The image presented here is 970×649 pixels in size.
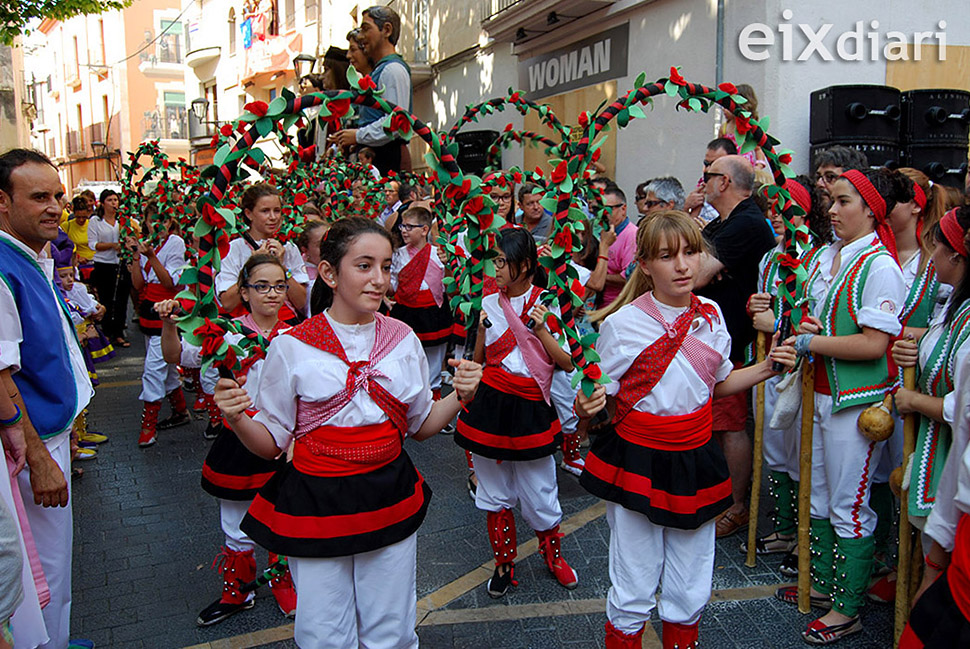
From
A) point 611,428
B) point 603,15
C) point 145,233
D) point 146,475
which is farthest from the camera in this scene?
point 603,15

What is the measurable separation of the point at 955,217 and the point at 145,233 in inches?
314

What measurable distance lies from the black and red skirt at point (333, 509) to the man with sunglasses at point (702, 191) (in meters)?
2.97

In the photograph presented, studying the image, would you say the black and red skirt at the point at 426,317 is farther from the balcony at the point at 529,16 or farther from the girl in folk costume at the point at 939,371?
the balcony at the point at 529,16

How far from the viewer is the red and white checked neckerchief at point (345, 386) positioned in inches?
107

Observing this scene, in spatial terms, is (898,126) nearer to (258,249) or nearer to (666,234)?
(666,234)

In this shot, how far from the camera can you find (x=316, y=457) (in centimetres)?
273

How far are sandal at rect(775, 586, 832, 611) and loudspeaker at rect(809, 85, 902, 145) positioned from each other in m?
4.98

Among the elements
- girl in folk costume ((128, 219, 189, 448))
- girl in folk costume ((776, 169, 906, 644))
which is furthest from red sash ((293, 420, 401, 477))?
girl in folk costume ((128, 219, 189, 448))

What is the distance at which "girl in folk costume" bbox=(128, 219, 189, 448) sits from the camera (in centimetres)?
679

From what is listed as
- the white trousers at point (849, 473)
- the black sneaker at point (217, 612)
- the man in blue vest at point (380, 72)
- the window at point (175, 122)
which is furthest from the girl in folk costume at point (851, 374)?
the window at point (175, 122)

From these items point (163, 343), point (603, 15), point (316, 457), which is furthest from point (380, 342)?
point (603, 15)

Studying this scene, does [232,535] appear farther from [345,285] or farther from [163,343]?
[345,285]

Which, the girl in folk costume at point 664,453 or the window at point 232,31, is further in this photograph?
the window at point 232,31

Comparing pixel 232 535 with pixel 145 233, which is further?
pixel 145 233
